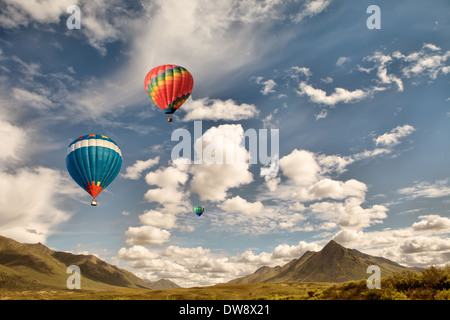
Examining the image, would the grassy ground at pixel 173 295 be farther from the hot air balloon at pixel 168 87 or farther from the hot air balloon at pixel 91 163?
the hot air balloon at pixel 168 87

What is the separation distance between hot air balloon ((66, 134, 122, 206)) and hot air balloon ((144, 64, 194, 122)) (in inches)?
A: 613

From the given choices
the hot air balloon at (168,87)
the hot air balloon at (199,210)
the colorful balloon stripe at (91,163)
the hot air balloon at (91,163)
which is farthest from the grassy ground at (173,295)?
the hot air balloon at (199,210)

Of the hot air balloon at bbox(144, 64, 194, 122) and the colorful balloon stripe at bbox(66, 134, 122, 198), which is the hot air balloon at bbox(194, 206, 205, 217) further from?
the colorful balloon stripe at bbox(66, 134, 122, 198)

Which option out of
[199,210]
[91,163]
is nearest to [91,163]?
[91,163]

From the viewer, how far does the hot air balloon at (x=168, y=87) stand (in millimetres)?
63781

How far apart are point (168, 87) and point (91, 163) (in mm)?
23596

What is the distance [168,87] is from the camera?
210 ft

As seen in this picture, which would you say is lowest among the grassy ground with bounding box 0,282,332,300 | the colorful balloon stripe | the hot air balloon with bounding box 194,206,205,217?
the grassy ground with bounding box 0,282,332,300

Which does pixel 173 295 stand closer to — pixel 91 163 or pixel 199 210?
pixel 91 163

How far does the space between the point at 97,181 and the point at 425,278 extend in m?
51.5

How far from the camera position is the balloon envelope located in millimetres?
63781

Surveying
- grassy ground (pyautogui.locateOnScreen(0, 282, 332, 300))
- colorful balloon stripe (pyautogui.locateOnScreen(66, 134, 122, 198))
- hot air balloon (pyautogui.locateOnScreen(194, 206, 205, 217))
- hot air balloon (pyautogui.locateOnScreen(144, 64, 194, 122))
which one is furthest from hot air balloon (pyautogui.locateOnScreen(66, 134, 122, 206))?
hot air balloon (pyautogui.locateOnScreen(194, 206, 205, 217))
